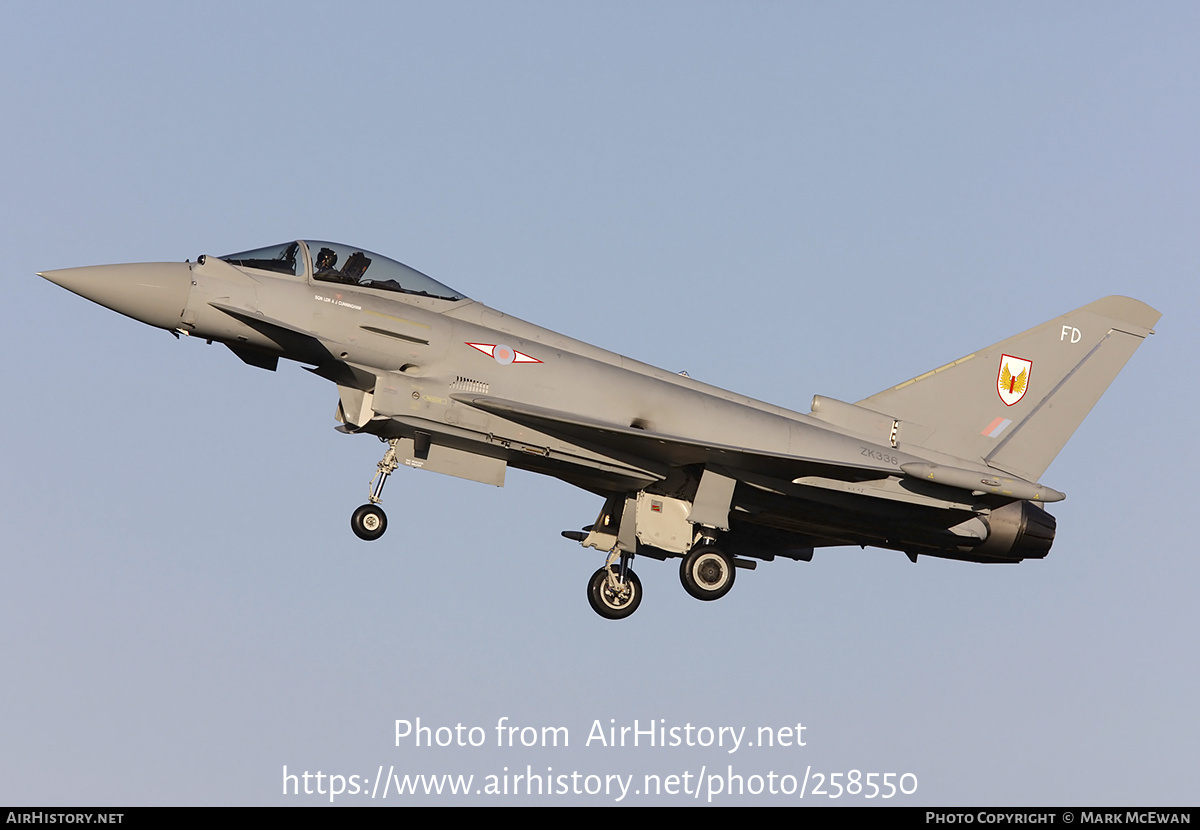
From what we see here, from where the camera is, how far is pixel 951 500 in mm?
18922

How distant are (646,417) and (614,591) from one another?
2.92 meters

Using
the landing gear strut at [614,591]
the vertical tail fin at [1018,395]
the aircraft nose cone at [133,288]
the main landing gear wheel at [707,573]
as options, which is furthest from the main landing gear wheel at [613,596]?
the aircraft nose cone at [133,288]

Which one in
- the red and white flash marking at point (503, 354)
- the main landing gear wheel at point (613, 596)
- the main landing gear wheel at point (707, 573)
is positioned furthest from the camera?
the main landing gear wheel at point (613, 596)

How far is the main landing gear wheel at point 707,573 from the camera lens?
1975 centimetres

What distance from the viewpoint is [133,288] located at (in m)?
17.1

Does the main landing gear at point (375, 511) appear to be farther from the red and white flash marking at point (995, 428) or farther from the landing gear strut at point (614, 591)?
the red and white flash marking at point (995, 428)

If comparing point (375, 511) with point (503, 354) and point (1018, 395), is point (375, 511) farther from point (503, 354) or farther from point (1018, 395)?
point (1018, 395)

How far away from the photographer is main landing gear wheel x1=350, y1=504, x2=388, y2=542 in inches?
709

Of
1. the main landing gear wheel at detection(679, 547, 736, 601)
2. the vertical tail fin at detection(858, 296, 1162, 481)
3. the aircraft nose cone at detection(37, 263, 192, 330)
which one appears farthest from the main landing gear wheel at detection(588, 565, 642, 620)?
the aircraft nose cone at detection(37, 263, 192, 330)

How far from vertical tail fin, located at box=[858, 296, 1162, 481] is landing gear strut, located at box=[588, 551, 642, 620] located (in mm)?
4279

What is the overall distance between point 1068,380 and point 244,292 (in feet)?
39.0

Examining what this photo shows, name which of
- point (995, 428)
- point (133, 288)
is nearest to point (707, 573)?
point (995, 428)

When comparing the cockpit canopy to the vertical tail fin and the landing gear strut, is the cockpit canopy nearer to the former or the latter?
the landing gear strut
